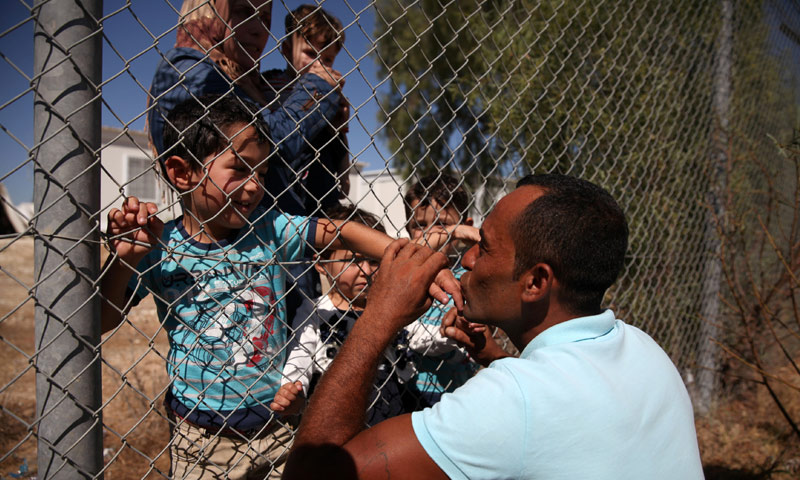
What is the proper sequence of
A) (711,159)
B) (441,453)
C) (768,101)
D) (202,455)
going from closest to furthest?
(441,453), (202,455), (711,159), (768,101)

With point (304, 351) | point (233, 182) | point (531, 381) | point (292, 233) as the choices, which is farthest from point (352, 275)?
point (531, 381)

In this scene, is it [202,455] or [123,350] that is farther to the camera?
[123,350]

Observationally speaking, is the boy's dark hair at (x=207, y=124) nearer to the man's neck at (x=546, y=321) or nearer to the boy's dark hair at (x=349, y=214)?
the boy's dark hair at (x=349, y=214)

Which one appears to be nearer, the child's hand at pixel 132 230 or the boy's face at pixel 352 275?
the child's hand at pixel 132 230

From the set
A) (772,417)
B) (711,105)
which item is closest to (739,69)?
(711,105)

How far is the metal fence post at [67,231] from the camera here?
3.69 feet

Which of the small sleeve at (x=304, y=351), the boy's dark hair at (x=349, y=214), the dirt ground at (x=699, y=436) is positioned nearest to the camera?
the small sleeve at (x=304, y=351)

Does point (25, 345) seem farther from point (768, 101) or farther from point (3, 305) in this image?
point (768, 101)

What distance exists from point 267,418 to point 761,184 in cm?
505

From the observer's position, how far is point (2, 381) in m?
5.23

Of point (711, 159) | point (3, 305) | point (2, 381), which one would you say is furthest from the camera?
point (3, 305)

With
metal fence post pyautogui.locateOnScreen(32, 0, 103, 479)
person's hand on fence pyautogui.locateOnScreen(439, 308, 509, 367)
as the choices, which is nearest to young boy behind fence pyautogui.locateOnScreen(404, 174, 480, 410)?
person's hand on fence pyautogui.locateOnScreen(439, 308, 509, 367)

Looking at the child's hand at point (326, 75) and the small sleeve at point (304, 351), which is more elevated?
the child's hand at point (326, 75)

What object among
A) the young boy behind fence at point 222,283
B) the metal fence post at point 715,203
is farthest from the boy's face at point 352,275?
the metal fence post at point 715,203
